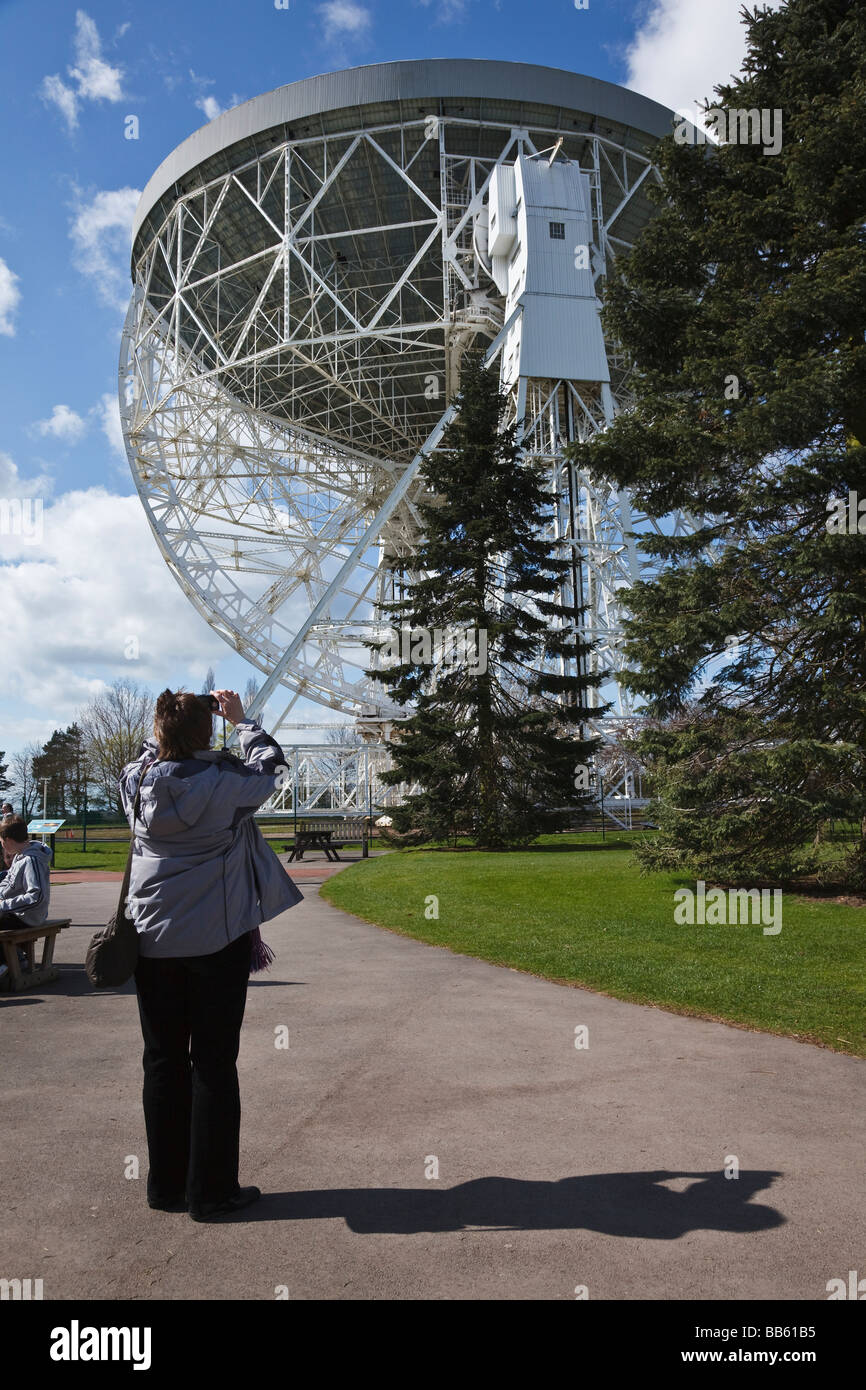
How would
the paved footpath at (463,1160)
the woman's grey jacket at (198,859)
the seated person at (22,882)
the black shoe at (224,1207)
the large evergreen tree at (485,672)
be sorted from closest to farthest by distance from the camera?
the paved footpath at (463,1160), the black shoe at (224,1207), the woman's grey jacket at (198,859), the seated person at (22,882), the large evergreen tree at (485,672)

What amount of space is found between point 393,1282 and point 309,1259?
12.6 inches

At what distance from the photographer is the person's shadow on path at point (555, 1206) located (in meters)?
3.13

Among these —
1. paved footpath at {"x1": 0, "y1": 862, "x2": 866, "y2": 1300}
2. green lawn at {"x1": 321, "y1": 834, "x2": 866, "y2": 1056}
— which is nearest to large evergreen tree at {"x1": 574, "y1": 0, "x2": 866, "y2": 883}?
green lawn at {"x1": 321, "y1": 834, "x2": 866, "y2": 1056}

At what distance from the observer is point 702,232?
40.8 feet

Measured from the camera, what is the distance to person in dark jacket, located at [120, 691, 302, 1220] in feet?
11.0

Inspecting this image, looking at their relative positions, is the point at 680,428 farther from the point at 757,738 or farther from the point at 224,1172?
the point at 224,1172

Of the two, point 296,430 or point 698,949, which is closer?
point 698,949

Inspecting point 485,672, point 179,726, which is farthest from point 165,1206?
point 485,672

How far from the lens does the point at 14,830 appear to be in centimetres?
775

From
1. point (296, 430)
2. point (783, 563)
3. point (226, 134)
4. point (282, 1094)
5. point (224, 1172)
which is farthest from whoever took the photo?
point (296, 430)

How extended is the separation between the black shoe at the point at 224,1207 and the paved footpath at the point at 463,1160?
50 millimetres

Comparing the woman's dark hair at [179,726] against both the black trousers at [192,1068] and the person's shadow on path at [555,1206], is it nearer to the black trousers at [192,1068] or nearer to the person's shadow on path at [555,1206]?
the black trousers at [192,1068]

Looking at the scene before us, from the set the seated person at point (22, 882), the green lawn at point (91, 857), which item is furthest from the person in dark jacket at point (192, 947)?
the green lawn at point (91, 857)
